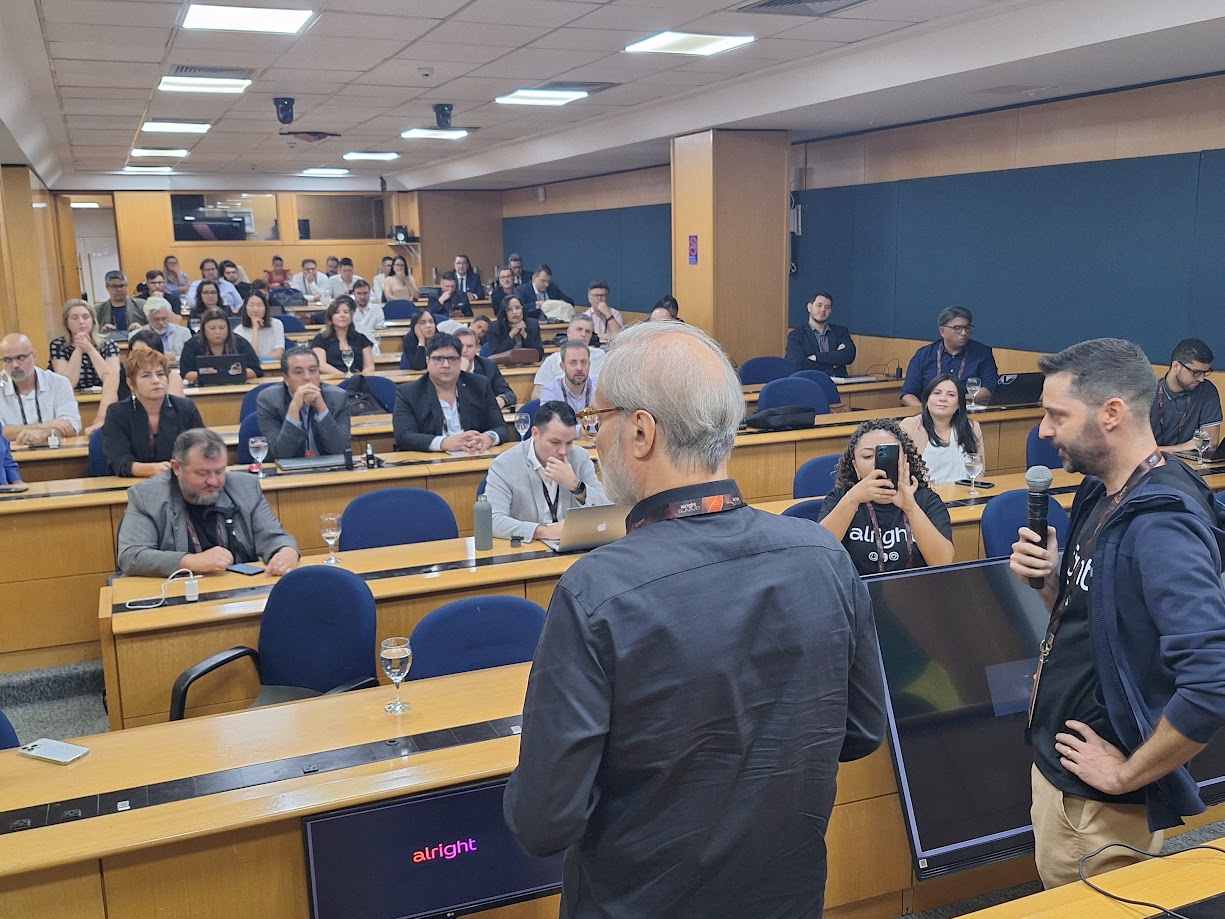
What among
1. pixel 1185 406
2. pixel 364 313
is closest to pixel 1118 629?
pixel 1185 406

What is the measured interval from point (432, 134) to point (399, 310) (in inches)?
131

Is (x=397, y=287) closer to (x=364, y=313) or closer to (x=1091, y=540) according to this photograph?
(x=364, y=313)

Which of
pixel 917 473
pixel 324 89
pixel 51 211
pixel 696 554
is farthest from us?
pixel 51 211

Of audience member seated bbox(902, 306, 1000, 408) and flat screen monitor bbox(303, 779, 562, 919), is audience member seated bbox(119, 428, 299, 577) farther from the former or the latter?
audience member seated bbox(902, 306, 1000, 408)

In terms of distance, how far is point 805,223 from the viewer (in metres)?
11.0

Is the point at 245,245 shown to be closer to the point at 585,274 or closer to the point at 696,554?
the point at 585,274

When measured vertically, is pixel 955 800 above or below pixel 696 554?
below

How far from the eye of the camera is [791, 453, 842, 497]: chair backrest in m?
5.13

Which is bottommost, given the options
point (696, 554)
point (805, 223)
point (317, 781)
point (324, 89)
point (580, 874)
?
point (317, 781)

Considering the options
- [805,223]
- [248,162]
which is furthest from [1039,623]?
[248,162]

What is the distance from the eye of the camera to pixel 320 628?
3.48 m

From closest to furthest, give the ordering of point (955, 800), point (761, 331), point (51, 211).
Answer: point (955, 800), point (761, 331), point (51, 211)

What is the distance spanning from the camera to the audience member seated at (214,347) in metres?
7.79

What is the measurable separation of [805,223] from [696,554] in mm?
10260
